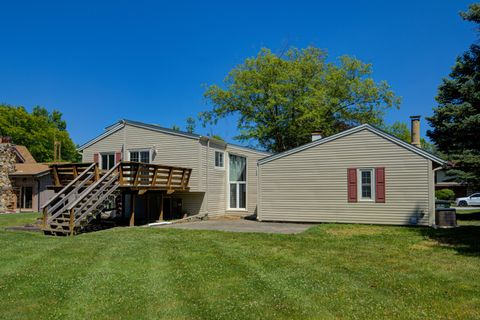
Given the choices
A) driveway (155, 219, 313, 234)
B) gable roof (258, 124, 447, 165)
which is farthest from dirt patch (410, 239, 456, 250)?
gable roof (258, 124, 447, 165)

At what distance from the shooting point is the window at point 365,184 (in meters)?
15.5

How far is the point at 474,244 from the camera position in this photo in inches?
390

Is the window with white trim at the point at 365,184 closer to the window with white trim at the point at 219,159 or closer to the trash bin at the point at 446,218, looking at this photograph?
the trash bin at the point at 446,218

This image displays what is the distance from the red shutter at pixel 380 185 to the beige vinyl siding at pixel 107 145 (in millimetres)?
13058

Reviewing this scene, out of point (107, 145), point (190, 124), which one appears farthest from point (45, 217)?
point (190, 124)

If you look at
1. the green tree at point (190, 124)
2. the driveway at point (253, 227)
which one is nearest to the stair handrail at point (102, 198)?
the driveway at point (253, 227)

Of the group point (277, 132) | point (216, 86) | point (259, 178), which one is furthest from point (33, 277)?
point (216, 86)

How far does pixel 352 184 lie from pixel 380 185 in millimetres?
1097

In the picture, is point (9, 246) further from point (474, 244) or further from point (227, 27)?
point (227, 27)

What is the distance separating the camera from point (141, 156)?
66.1ft

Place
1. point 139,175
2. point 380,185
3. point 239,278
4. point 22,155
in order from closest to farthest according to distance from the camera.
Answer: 1. point 239,278
2. point 139,175
3. point 380,185
4. point 22,155

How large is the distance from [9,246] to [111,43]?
58.9ft

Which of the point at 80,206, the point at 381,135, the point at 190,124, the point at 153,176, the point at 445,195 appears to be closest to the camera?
the point at 80,206

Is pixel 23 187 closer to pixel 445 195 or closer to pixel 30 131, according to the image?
pixel 30 131
